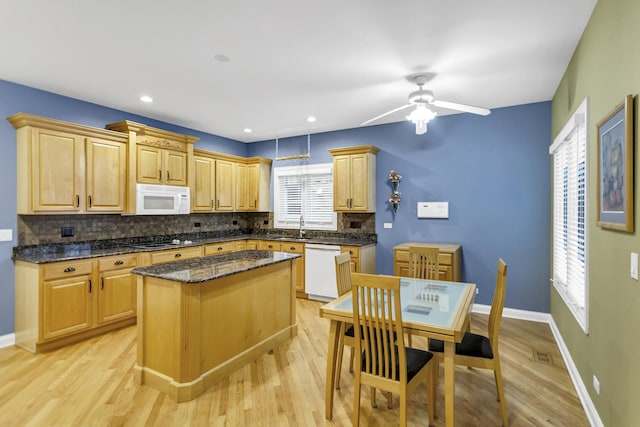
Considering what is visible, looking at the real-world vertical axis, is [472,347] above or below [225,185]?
below

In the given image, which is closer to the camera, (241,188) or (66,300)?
(66,300)

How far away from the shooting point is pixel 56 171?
362cm

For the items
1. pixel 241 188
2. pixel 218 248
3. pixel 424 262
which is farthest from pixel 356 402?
pixel 241 188

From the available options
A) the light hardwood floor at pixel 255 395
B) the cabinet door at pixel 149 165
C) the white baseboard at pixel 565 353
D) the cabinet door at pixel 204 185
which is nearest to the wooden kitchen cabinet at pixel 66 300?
the light hardwood floor at pixel 255 395

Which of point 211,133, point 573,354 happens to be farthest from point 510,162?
point 211,133

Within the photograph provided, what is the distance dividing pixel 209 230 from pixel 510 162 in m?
4.86

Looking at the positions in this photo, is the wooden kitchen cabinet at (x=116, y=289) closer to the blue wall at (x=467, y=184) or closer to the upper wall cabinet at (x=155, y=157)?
the upper wall cabinet at (x=155, y=157)

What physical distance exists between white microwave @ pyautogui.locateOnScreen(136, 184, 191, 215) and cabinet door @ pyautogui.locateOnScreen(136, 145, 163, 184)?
9 centimetres

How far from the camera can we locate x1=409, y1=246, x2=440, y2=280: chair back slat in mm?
3479

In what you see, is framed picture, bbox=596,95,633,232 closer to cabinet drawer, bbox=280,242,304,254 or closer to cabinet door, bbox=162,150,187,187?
cabinet drawer, bbox=280,242,304,254

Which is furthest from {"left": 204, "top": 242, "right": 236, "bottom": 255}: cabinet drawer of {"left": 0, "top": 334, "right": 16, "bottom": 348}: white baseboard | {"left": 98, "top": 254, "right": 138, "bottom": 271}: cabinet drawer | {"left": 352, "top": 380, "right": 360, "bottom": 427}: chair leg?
{"left": 352, "top": 380, "right": 360, "bottom": 427}: chair leg

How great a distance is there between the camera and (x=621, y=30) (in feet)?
5.96

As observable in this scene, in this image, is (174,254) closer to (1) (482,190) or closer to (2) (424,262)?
(2) (424,262)

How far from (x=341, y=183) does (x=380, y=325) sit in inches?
138
